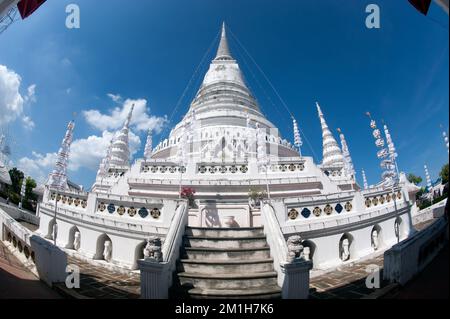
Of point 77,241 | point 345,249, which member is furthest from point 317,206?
point 77,241

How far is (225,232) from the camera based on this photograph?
4504mm

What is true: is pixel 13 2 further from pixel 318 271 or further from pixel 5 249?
pixel 318 271

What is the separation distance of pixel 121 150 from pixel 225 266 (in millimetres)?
18433

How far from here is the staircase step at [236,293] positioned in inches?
120

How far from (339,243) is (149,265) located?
4.42 m

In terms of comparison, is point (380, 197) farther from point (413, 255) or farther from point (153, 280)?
point (153, 280)

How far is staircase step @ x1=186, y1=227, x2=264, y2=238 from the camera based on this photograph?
4488mm

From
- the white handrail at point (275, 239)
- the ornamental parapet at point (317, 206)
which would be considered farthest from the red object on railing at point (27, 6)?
the ornamental parapet at point (317, 206)

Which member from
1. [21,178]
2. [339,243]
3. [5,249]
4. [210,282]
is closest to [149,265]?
[210,282]

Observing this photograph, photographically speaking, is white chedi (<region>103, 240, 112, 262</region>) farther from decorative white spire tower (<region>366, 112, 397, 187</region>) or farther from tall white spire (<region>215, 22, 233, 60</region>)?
tall white spire (<region>215, 22, 233, 60</region>)

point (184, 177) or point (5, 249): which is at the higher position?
point (184, 177)

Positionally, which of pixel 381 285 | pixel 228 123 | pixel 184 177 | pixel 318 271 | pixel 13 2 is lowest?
pixel 318 271

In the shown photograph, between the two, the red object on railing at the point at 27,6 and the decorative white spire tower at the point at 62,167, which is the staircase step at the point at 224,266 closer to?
the red object on railing at the point at 27,6
